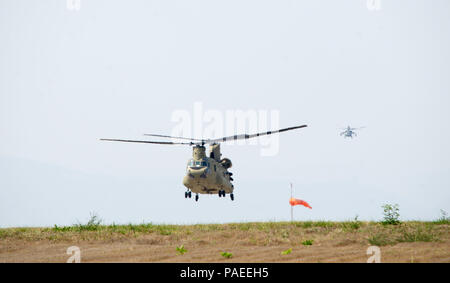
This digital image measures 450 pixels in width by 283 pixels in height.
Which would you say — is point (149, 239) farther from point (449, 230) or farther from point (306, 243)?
point (449, 230)

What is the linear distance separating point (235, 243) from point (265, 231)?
2.58 metres

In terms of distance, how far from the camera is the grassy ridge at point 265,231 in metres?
17.4

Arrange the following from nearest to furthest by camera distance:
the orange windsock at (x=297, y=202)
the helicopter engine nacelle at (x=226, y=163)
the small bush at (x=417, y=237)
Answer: the small bush at (x=417, y=237) → the orange windsock at (x=297, y=202) → the helicopter engine nacelle at (x=226, y=163)

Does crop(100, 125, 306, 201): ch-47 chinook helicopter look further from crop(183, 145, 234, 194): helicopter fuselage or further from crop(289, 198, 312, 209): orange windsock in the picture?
crop(289, 198, 312, 209): orange windsock

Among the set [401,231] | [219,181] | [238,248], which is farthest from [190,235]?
[219,181]

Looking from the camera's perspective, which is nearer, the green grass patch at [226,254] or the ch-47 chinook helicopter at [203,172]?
the green grass patch at [226,254]

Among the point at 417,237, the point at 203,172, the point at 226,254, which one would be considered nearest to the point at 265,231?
the point at 417,237

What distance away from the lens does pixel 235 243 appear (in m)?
17.4

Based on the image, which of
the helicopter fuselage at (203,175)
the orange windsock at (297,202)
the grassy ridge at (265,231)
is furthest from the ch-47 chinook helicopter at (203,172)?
the grassy ridge at (265,231)

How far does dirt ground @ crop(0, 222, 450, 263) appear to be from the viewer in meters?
14.4

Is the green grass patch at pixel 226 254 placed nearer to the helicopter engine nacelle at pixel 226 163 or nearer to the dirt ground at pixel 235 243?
the dirt ground at pixel 235 243

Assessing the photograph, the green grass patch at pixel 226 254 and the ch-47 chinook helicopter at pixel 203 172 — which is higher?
the ch-47 chinook helicopter at pixel 203 172

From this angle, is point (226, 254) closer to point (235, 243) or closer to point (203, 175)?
point (235, 243)

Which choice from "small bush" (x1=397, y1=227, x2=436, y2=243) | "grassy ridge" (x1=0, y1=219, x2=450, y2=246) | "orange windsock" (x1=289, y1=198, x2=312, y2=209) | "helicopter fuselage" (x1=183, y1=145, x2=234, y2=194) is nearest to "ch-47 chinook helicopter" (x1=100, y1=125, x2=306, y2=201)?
"helicopter fuselage" (x1=183, y1=145, x2=234, y2=194)
